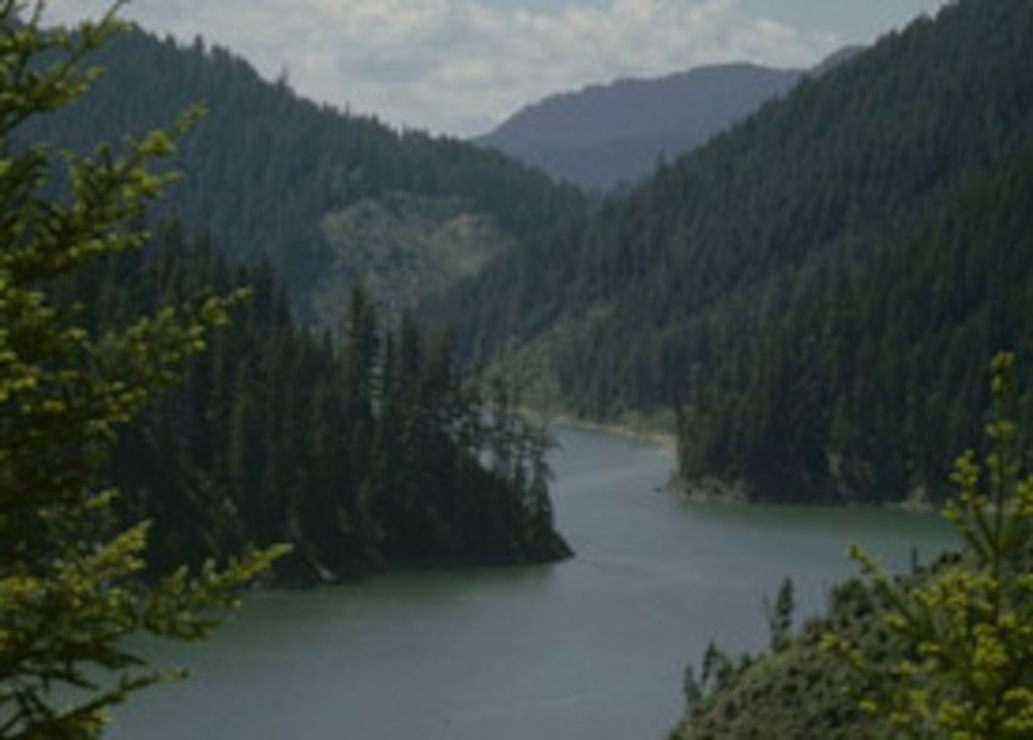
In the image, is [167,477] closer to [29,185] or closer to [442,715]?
[442,715]

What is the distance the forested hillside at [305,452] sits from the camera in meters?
136

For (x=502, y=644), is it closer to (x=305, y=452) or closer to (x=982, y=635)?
(x=305, y=452)

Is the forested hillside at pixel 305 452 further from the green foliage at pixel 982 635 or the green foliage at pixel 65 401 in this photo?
the green foliage at pixel 982 635

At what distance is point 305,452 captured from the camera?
146 m

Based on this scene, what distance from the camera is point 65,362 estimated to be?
51.6 feet

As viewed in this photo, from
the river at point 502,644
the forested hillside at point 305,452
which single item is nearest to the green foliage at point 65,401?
the river at point 502,644

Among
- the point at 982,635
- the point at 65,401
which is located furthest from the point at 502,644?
the point at 982,635

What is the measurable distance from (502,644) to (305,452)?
1458 inches

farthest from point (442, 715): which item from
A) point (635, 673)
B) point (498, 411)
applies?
point (498, 411)

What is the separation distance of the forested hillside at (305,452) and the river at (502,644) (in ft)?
18.6

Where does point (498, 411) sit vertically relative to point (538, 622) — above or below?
above

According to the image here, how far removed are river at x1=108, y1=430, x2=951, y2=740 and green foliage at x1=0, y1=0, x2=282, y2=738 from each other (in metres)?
74.2

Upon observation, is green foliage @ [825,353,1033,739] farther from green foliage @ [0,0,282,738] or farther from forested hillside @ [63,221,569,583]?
forested hillside @ [63,221,569,583]

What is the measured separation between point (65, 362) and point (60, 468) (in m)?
1.29
